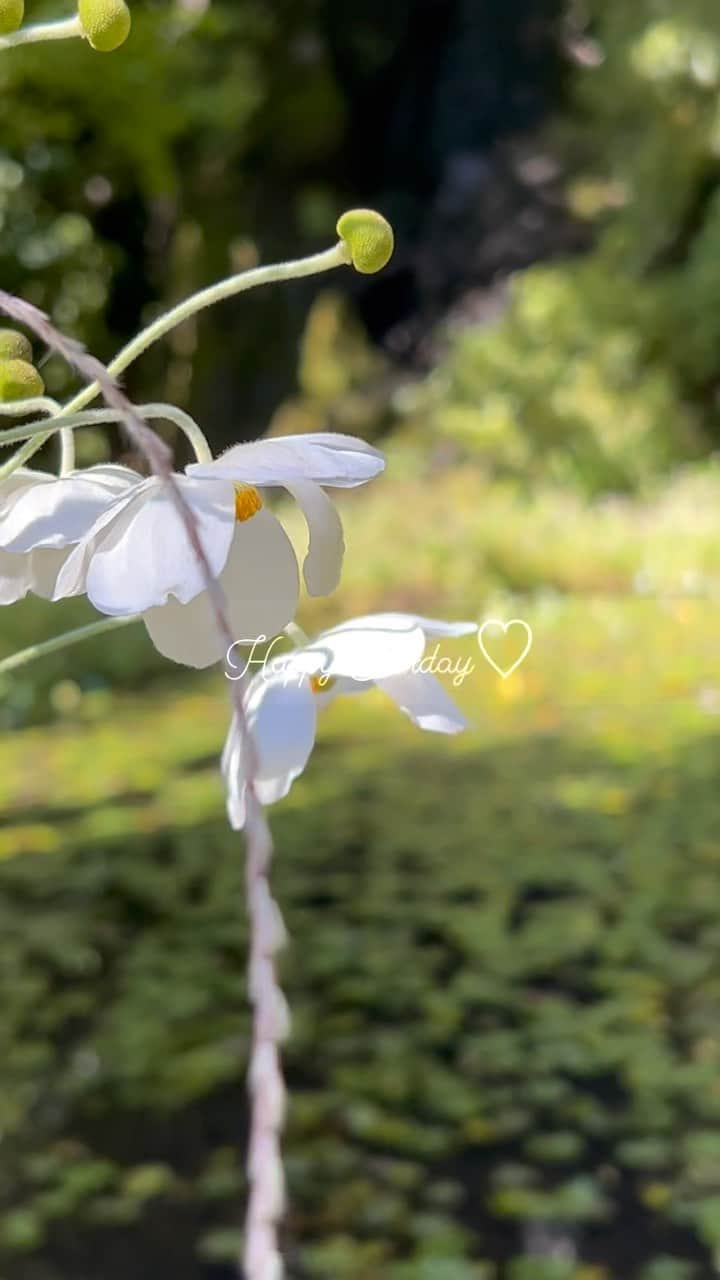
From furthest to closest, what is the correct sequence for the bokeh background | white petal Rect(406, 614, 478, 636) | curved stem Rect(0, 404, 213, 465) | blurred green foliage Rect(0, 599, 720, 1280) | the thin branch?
the bokeh background
blurred green foliage Rect(0, 599, 720, 1280)
white petal Rect(406, 614, 478, 636)
curved stem Rect(0, 404, 213, 465)
the thin branch

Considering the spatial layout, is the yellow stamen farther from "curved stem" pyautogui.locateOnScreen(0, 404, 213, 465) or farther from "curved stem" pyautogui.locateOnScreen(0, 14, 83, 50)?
"curved stem" pyautogui.locateOnScreen(0, 14, 83, 50)

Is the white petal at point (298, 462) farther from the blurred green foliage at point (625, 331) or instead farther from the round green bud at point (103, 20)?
the blurred green foliage at point (625, 331)

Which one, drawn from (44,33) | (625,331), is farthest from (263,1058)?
(625,331)

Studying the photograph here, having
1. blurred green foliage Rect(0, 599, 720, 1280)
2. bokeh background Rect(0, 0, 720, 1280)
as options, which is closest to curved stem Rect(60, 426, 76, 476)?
bokeh background Rect(0, 0, 720, 1280)

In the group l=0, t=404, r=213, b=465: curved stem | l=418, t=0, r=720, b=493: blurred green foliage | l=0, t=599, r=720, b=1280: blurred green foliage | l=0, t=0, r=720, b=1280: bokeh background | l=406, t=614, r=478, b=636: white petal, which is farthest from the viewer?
l=418, t=0, r=720, b=493: blurred green foliage

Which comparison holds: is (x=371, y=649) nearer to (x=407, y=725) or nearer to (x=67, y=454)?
(x=67, y=454)

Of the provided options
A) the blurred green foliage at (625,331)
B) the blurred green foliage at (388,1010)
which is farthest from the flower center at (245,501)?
the blurred green foliage at (625,331)
